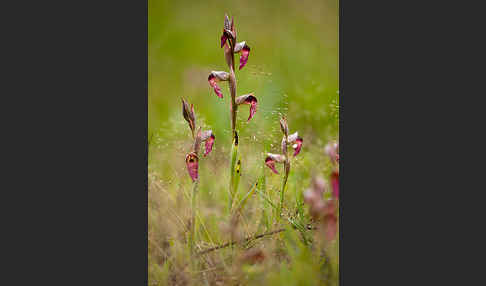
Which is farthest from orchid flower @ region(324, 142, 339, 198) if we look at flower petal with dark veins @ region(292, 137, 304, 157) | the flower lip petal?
Answer: the flower lip petal

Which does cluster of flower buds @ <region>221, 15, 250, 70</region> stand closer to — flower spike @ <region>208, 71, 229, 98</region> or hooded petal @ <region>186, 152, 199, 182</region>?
flower spike @ <region>208, 71, 229, 98</region>

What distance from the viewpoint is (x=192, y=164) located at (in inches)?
147

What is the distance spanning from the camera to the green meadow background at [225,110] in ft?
12.1

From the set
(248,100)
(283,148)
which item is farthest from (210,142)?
(283,148)

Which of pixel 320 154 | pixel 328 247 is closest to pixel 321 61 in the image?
pixel 320 154

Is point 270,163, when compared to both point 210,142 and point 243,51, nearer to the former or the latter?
point 210,142

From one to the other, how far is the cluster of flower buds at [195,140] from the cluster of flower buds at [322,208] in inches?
29.3

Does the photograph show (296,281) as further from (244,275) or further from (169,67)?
(169,67)

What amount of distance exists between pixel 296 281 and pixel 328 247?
1.18ft

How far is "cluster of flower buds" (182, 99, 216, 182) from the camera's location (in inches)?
146

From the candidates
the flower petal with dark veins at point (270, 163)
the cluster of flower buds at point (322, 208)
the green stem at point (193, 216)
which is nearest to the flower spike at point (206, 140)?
the green stem at point (193, 216)

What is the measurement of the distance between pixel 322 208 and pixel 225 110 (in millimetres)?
937

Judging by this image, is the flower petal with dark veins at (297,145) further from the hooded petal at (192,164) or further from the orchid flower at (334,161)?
the hooded petal at (192,164)

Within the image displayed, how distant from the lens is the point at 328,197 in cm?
378
